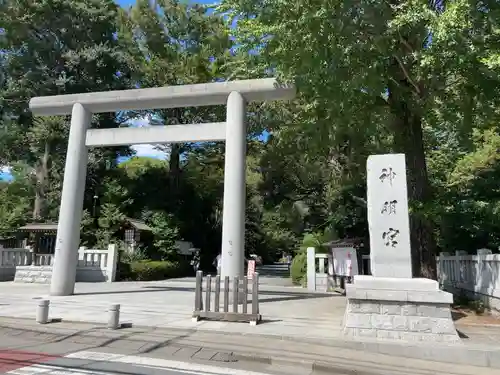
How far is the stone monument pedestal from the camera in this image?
24.6ft

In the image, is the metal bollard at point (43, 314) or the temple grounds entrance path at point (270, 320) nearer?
the temple grounds entrance path at point (270, 320)

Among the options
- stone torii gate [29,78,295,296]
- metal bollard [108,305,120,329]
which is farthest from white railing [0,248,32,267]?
metal bollard [108,305,120,329]

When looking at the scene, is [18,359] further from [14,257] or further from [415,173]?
[14,257]

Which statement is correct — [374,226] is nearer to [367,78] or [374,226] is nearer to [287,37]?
[367,78]

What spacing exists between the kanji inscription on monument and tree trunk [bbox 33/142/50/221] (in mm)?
22362

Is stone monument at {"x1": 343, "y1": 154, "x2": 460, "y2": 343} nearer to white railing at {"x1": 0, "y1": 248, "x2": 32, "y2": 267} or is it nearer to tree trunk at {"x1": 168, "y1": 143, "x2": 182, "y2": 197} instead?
white railing at {"x1": 0, "y1": 248, "x2": 32, "y2": 267}

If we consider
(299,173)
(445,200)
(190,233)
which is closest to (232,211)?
(445,200)

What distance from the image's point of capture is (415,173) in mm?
11445

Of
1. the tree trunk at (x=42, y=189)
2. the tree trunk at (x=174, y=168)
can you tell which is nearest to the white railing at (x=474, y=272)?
the tree trunk at (x=174, y=168)

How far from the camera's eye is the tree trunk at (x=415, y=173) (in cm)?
1096

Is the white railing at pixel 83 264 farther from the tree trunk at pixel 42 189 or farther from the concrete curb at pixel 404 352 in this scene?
the concrete curb at pixel 404 352

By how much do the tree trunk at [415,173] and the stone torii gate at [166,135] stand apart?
319 centimetres

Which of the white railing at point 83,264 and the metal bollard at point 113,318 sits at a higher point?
the white railing at point 83,264

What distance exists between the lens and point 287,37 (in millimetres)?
10914
